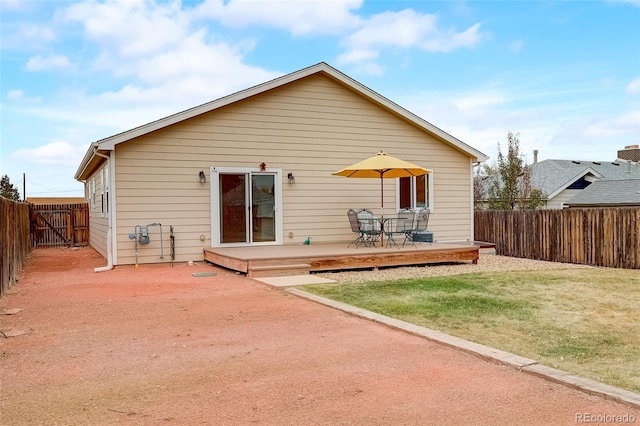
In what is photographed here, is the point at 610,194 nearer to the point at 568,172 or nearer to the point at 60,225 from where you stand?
the point at 568,172

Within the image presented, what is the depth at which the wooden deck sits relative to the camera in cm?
927

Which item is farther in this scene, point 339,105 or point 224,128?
point 339,105

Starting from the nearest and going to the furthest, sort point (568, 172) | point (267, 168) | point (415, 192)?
point (267, 168) → point (415, 192) → point (568, 172)

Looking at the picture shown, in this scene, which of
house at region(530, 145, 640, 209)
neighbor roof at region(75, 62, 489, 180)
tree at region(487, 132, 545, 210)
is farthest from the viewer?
house at region(530, 145, 640, 209)

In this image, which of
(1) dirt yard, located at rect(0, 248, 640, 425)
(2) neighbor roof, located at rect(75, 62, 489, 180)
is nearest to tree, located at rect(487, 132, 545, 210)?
(2) neighbor roof, located at rect(75, 62, 489, 180)

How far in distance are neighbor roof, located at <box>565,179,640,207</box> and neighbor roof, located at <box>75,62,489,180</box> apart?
1060 centimetres

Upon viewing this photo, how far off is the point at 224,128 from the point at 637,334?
9021 millimetres

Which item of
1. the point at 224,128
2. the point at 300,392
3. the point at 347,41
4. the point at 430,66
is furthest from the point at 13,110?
the point at 300,392

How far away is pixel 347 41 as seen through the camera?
1625cm

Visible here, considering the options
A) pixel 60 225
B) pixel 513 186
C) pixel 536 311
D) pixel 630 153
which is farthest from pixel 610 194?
pixel 60 225

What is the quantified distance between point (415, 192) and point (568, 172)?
671 inches

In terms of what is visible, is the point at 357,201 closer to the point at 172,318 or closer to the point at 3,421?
the point at 172,318

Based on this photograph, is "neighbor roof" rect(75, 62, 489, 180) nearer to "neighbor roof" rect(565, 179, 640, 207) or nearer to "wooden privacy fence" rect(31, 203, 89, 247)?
"wooden privacy fence" rect(31, 203, 89, 247)

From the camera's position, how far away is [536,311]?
245 inches
